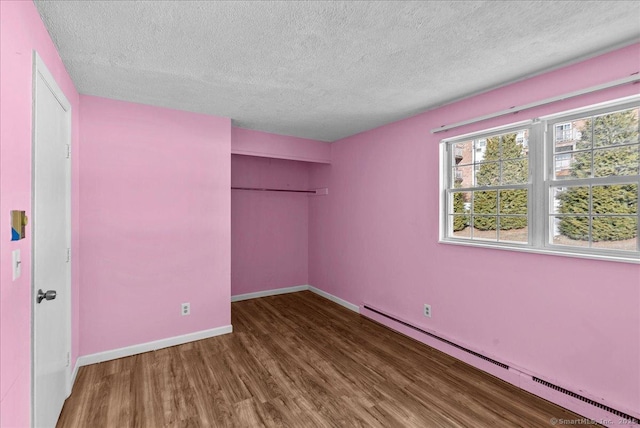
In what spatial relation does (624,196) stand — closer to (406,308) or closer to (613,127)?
(613,127)

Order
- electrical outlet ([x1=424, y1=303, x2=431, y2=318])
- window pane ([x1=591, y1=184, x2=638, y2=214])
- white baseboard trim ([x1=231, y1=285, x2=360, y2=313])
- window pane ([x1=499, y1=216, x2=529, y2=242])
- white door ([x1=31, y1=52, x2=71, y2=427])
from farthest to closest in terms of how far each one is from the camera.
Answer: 1. white baseboard trim ([x1=231, y1=285, x2=360, y2=313])
2. electrical outlet ([x1=424, y1=303, x2=431, y2=318])
3. window pane ([x1=499, y1=216, x2=529, y2=242])
4. window pane ([x1=591, y1=184, x2=638, y2=214])
5. white door ([x1=31, y1=52, x2=71, y2=427])

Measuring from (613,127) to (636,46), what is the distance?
0.49 m

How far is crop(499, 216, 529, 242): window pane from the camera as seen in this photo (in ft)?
7.91

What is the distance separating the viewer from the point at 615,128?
1.96m

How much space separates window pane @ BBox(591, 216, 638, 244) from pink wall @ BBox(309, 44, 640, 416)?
0.61 ft

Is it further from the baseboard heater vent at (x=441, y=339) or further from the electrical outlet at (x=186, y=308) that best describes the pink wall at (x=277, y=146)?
the baseboard heater vent at (x=441, y=339)

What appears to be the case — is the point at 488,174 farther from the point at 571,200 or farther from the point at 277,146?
the point at 277,146

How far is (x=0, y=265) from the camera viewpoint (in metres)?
1.11

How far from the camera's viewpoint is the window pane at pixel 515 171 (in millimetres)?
2410

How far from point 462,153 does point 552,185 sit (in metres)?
0.86

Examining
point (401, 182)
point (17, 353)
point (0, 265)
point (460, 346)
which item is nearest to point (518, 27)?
point (401, 182)

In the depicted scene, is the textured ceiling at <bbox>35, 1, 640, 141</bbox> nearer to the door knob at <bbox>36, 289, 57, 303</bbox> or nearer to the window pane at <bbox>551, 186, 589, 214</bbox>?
the window pane at <bbox>551, 186, 589, 214</bbox>

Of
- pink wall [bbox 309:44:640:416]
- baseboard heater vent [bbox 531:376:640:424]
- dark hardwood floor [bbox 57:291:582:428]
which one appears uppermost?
pink wall [bbox 309:44:640:416]

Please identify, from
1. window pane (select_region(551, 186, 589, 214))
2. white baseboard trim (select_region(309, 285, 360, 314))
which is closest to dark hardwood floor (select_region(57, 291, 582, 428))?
white baseboard trim (select_region(309, 285, 360, 314))
